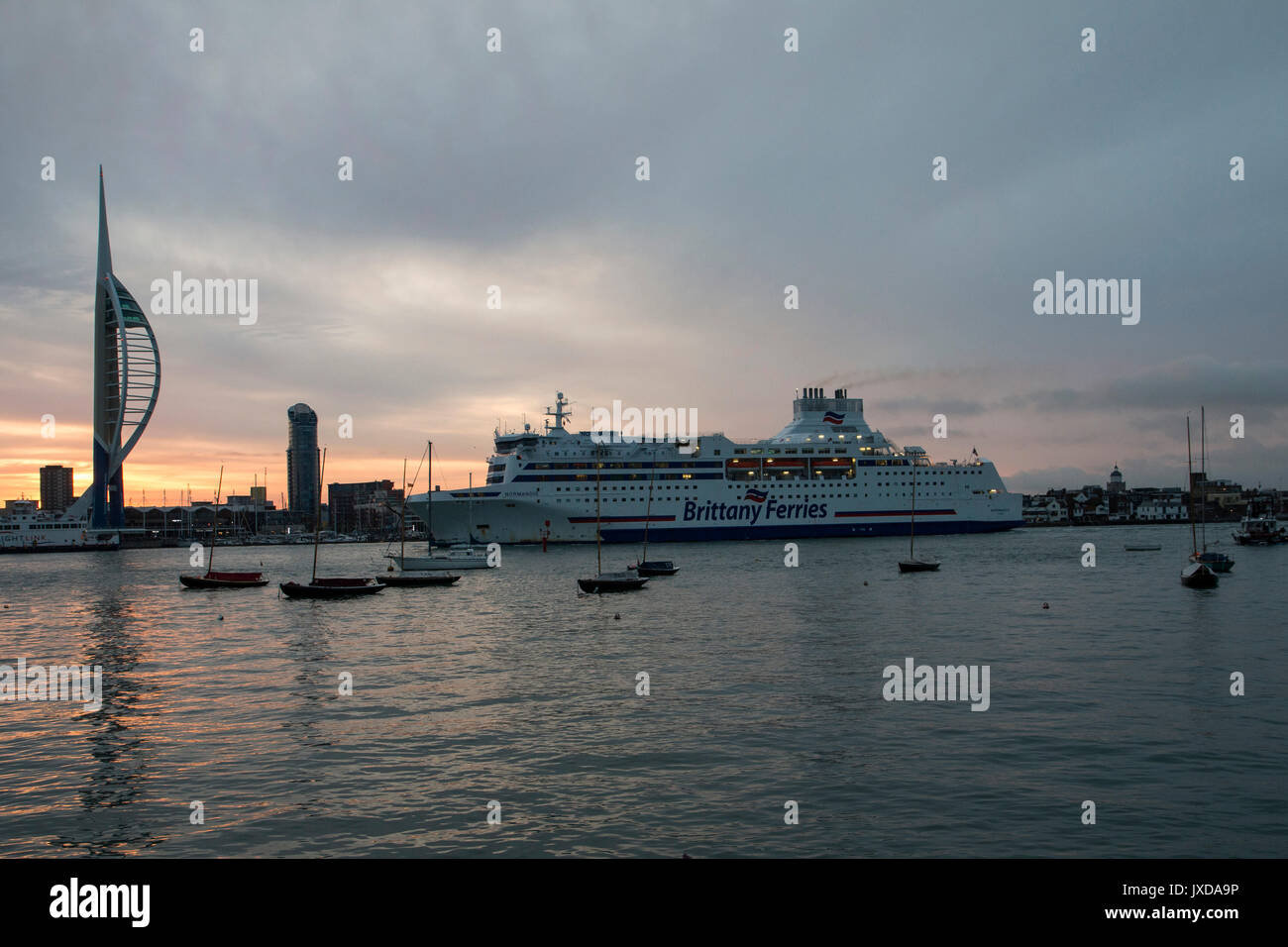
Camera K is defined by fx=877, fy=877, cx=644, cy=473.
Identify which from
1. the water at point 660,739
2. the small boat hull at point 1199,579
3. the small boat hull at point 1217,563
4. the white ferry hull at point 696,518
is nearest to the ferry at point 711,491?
the white ferry hull at point 696,518

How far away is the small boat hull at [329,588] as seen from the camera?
44.5m

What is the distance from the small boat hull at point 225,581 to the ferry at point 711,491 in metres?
27.0

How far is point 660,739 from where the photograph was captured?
49.7 ft

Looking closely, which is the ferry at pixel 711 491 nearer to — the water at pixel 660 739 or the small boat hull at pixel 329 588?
the small boat hull at pixel 329 588

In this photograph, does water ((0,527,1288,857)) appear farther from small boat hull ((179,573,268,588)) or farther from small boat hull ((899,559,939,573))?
small boat hull ((899,559,939,573))

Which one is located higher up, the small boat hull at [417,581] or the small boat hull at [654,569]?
the small boat hull at [654,569]

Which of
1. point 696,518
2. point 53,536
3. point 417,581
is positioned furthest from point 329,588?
point 53,536

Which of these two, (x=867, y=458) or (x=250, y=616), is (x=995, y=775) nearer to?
(x=250, y=616)

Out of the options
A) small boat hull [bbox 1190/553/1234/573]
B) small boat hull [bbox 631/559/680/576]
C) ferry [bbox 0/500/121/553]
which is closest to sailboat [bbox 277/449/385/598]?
small boat hull [bbox 631/559/680/576]

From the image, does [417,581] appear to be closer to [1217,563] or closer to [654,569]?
[654,569]

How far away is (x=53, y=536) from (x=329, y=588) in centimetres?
12382

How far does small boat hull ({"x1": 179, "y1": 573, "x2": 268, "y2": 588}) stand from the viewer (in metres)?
52.3

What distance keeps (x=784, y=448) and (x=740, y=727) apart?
78036 mm
